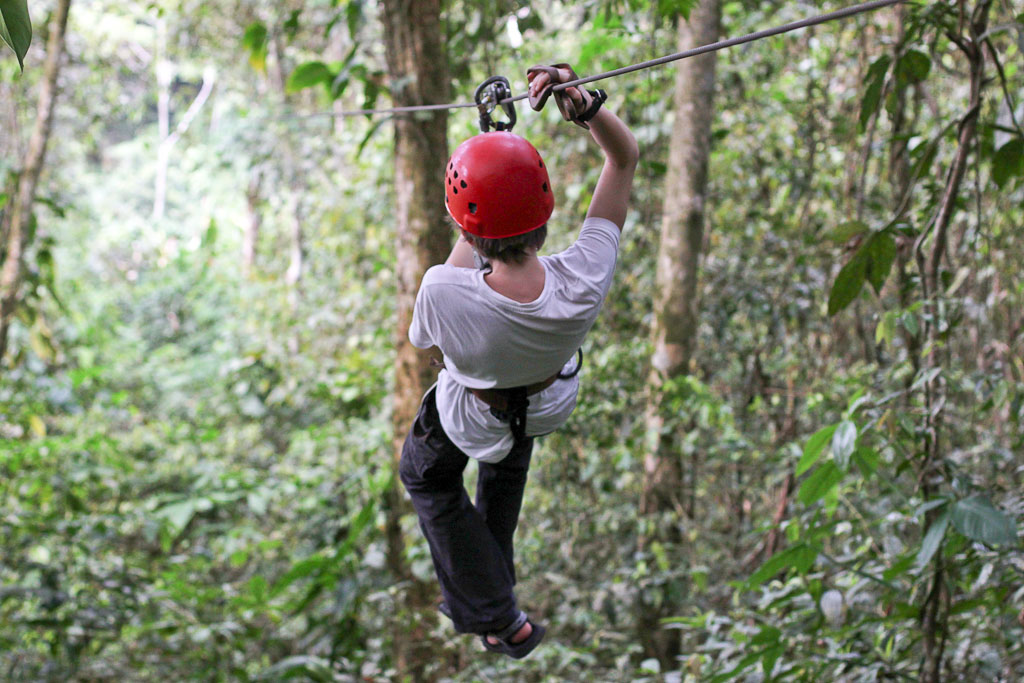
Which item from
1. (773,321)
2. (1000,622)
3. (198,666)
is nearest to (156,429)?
(198,666)

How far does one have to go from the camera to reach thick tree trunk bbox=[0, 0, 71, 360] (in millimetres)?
3959

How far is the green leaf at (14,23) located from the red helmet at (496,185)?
0.75 meters

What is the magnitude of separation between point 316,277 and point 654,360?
152 inches

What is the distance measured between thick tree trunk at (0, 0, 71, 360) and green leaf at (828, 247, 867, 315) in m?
3.45

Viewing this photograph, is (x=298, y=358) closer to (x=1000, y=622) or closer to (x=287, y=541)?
(x=287, y=541)

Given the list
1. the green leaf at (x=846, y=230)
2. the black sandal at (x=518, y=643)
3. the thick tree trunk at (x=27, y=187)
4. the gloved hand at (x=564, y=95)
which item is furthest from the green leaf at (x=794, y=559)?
the thick tree trunk at (x=27, y=187)

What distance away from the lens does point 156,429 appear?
19.9 feet

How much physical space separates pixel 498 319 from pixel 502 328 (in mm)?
20

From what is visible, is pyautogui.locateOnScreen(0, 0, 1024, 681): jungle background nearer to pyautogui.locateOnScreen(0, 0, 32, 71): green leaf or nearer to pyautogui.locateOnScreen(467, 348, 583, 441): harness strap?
pyautogui.locateOnScreen(467, 348, 583, 441): harness strap

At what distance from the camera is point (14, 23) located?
98 centimetres

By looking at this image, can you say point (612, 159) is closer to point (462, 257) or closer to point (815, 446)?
point (462, 257)

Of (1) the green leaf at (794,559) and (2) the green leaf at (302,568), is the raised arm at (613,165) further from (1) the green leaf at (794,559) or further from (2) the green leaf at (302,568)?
(2) the green leaf at (302,568)

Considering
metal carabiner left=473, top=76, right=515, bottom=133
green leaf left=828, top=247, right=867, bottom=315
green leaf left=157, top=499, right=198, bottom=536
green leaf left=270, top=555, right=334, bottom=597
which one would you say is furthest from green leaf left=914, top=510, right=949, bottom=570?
green leaf left=157, top=499, right=198, bottom=536

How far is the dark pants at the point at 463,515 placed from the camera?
2033 millimetres
